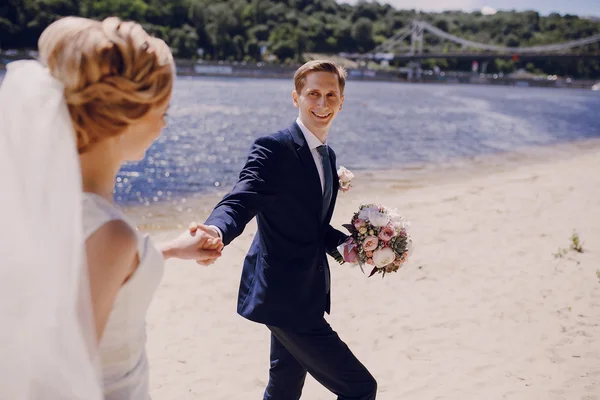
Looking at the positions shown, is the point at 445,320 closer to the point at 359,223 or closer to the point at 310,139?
the point at 359,223

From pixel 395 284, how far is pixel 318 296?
13.2ft

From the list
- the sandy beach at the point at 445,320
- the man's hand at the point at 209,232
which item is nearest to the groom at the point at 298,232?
the man's hand at the point at 209,232

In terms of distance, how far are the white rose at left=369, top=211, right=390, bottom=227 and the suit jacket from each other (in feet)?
1.01

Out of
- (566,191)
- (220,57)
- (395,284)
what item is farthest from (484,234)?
(220,57)

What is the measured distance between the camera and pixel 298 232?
275 cm

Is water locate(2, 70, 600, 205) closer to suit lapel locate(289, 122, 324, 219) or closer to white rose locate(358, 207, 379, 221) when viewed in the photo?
white rose locate(358, 207, 379, 221)

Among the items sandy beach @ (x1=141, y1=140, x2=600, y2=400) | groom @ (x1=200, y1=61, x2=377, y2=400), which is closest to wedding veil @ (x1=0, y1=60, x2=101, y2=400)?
groom @ (x1=200, y1=61, x2=377, y2=400)

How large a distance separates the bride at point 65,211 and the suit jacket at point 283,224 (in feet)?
3.98

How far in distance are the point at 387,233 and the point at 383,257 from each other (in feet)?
0.42

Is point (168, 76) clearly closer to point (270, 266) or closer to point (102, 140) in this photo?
point (102, 140)

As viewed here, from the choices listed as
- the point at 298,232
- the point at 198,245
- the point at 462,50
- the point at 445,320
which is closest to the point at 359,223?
the point at 298,232

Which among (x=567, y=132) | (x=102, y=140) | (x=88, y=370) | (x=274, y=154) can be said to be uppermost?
(x=102, y=140)

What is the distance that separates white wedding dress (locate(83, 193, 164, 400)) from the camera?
1.47m

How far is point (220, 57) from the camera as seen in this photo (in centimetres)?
10875
